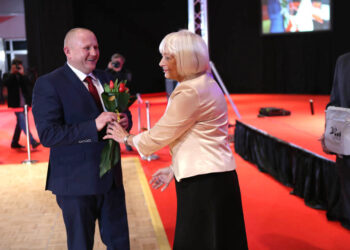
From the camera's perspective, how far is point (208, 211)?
2137 millimetres

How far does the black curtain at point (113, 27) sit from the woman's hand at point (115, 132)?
1249cm

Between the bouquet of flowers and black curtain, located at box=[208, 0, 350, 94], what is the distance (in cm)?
1400

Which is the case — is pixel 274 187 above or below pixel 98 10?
below

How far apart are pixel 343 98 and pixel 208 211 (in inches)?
65.1

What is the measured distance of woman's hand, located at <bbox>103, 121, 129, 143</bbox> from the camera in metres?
2.33

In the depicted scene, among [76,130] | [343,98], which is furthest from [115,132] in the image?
[343,98]

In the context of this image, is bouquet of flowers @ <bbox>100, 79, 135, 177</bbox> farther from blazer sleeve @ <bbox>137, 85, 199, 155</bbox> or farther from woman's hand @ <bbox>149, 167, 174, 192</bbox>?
blazer sleeve @ <bbox>137, 85, 199, 155</bbox>

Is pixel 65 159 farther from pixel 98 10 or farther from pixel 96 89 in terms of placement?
pixel 98 10

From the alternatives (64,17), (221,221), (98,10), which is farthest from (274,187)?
(98,10)

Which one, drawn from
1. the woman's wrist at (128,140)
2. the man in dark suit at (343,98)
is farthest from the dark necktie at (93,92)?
the man in dark suit at (343,98)

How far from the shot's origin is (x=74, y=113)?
242 cm

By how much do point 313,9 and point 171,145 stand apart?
14.1 meters

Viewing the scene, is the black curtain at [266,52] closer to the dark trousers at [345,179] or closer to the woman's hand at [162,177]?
the dark trousers at [345,179]

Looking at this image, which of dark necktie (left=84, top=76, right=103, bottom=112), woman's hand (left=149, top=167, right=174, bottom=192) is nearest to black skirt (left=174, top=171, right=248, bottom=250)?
woman's hand (left=149, top=167, right=174, bottom=192)
